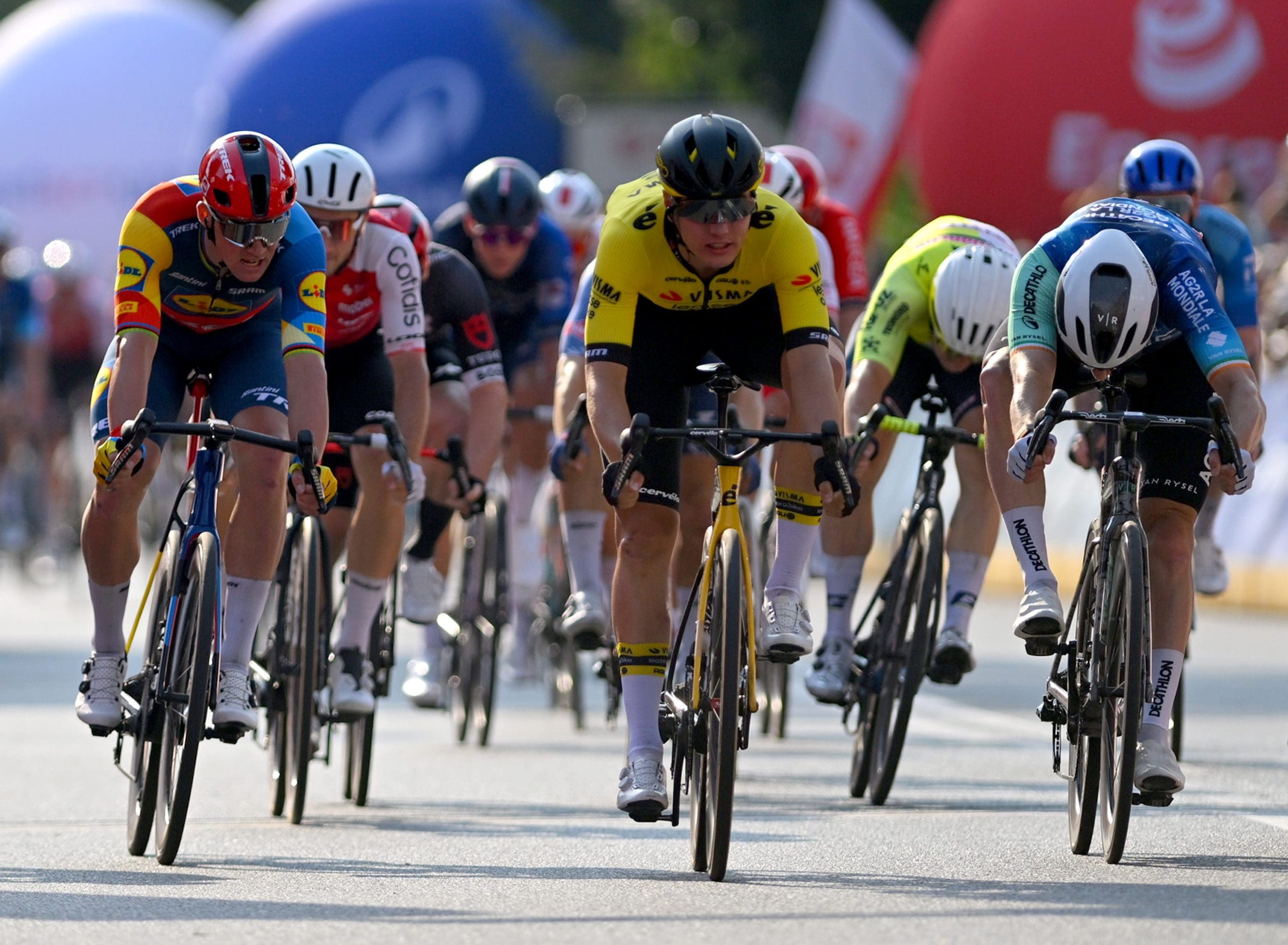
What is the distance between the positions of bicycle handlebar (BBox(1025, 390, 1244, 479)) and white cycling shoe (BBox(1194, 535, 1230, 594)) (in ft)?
11.7

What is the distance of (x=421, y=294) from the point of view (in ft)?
35.0

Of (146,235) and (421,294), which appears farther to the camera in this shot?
A: (421,294)

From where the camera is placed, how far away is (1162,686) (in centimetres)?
748

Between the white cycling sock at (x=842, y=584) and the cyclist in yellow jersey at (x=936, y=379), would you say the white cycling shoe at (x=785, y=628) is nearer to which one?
the cyclist in yellow jersey at (x=936, y=379)

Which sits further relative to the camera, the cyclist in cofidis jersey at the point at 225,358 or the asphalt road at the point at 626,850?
the cyclist in cofidis jersey at the point at 225,358

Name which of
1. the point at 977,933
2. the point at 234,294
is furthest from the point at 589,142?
the point at 977,933

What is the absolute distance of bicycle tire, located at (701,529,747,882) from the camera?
7047 mm

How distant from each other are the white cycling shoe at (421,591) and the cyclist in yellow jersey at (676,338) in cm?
324

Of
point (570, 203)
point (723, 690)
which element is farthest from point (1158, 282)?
point (570, 203)

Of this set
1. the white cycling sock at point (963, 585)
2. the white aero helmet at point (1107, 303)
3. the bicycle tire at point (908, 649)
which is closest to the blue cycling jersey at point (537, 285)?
the white cycling sock at point (963, 585)

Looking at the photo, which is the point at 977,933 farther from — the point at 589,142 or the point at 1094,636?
the point at 589,142

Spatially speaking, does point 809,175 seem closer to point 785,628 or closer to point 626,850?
point 785,628

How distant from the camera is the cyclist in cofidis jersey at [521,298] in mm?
12039

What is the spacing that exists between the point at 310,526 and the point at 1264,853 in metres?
3.46
